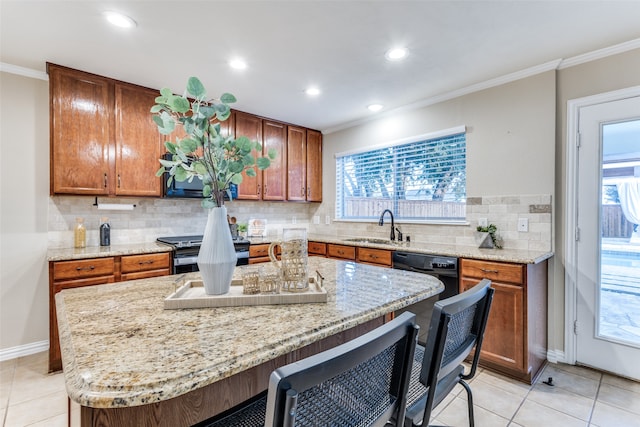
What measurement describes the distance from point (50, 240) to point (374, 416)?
3359 millimetres

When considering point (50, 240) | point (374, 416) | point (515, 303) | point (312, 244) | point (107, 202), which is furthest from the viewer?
point (312, 244)

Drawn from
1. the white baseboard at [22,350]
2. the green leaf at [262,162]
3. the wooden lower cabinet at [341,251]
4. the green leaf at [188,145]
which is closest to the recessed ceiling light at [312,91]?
the wooden lower cabinet at [341,251]

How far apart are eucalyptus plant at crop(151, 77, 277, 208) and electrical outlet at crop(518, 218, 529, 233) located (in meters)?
2.49

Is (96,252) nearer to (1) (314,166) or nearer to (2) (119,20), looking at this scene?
(2) (119,20)

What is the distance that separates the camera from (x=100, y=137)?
9.27 ft

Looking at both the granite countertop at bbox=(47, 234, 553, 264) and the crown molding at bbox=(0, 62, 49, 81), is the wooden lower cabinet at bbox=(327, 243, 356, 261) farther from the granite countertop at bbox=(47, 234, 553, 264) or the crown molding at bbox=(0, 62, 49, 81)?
the crown molding at bbox=(0, 62, 49, 81)

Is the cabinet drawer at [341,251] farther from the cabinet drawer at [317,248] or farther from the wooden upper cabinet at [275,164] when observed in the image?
the wooden upper cabinet at [275,164]

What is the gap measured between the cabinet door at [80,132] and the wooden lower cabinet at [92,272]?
68cm

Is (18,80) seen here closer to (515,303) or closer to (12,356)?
(12,356)

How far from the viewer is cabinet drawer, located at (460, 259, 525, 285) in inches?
88.1

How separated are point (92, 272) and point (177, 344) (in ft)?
7.51

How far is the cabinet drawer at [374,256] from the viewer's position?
3084 millimetres

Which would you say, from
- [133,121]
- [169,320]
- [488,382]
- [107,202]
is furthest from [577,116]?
[107,202]

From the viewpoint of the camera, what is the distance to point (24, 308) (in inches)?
108
